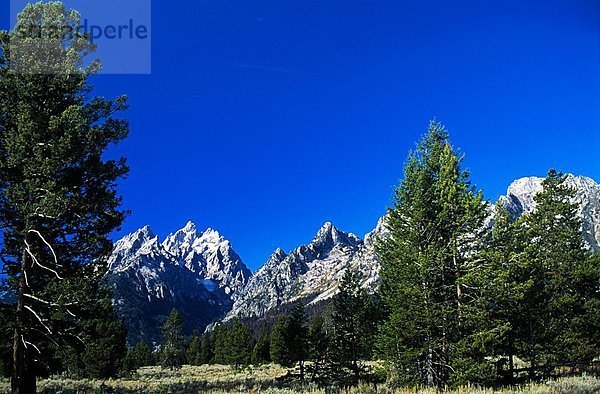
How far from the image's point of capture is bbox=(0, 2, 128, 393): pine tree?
13.3 metres

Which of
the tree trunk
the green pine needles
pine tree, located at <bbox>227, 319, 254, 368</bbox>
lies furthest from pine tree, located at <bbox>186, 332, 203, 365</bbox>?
the tree trunk

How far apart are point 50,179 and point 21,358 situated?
244 inches

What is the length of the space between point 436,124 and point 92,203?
706 inches

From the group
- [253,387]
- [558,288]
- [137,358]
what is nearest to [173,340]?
[137,358]

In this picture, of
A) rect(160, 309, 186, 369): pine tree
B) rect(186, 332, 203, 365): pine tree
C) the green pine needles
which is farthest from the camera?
rect(186, 332, 203, 365): pine tree

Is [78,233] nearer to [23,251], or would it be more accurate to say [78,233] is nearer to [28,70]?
[23,251]

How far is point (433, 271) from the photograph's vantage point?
18.8 m

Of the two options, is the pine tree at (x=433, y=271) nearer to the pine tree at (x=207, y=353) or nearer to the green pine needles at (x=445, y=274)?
the green pine needles at (x=445, y=274)

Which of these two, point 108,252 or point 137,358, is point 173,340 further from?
point 108,252

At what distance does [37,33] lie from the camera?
14.7 meters

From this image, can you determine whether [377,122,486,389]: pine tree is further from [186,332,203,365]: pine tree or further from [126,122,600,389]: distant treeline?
[186,332,203,365]: pine tree

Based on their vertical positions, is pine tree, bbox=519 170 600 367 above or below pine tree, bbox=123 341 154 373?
above

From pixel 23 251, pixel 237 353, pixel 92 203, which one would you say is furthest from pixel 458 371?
pixel 237 353

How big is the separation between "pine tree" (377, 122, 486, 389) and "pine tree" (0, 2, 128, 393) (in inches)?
533
